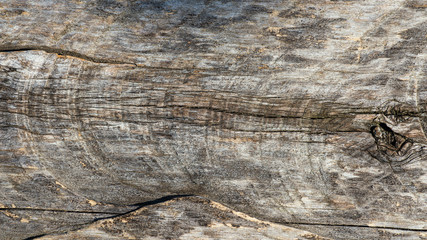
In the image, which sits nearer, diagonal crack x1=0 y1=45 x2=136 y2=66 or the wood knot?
the wood knot

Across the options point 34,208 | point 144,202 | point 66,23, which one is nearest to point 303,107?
point 144,202

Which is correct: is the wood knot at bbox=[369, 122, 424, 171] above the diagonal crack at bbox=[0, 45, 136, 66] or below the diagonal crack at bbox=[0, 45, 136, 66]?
below

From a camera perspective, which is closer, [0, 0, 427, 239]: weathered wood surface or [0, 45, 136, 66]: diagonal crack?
[0, 0, 427, 239]: weathered wood surface

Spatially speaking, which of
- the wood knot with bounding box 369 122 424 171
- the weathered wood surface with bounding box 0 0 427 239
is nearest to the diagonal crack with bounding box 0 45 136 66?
the weathered wood surface with bounding box 0 0 427 239

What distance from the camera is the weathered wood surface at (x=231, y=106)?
1433mm

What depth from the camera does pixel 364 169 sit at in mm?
1467

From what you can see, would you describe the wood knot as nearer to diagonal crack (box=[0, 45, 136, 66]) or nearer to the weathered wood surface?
the weathered wood surface

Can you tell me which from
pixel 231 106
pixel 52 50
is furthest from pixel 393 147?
pixel 52 50

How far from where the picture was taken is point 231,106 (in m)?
1.48

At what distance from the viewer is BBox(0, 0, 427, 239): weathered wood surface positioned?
1433 millimetres

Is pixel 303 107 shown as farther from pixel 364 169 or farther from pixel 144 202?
pixel 144 202

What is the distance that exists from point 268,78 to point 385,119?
1.37ft

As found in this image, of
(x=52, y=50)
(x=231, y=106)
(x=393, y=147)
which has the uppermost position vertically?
(x=52, y=50)

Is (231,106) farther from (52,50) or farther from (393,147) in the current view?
(52,50)
